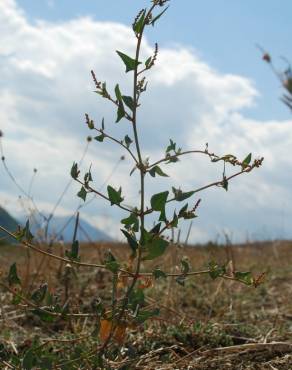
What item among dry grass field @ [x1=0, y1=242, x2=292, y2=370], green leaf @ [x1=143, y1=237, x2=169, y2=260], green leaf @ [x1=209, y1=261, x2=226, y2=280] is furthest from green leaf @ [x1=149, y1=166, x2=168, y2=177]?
dry grass field @ [x1=0, y1=242, x2=292, y2=370]

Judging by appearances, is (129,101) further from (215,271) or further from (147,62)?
(215,271)

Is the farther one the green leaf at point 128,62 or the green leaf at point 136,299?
the green leaf at point 136,299

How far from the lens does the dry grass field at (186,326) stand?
1908mm

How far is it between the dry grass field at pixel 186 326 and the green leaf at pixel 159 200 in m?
0.31

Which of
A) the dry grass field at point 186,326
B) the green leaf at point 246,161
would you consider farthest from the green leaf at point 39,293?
the green leaf at point 246,161

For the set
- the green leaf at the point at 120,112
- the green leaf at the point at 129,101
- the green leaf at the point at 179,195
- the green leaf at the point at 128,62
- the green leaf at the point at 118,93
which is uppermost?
the green leaf at the point at 128,62

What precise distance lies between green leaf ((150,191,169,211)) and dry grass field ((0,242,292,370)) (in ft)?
1.00

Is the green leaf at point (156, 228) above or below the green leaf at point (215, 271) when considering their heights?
above

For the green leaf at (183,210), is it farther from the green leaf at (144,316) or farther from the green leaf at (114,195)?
the green leaf at (144,316)

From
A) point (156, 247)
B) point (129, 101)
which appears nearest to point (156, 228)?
point (156, 247)

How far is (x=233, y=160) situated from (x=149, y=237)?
0.27m

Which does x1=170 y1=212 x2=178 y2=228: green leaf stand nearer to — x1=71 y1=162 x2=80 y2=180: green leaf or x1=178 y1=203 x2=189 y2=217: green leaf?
x1=178 y1=203 x2=189 y2=217: green leaf

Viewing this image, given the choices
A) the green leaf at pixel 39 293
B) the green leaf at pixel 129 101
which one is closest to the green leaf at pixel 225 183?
the green leaf at pixel 129 101

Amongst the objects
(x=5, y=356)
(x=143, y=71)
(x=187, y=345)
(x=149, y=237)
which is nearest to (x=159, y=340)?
(x=187, y=345)
